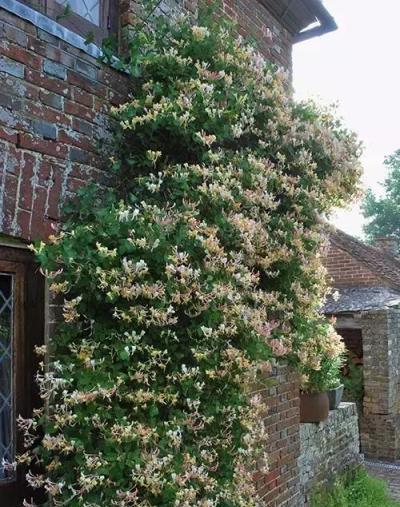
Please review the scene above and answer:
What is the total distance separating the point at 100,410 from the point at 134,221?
99cm

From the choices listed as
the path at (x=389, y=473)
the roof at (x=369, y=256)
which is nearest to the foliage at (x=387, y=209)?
the roof at (x=369, y=256)

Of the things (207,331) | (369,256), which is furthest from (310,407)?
(369,256)

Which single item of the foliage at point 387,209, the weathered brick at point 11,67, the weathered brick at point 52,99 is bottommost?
the weathered brick at point 52,99

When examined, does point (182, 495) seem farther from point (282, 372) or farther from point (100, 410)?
point (282, 372)

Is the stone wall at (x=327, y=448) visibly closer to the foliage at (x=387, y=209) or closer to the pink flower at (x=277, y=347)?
the pink flower at (x=277, y=347)

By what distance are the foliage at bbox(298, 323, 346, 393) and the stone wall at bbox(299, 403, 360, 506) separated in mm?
467

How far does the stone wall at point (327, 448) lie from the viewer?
247 inches

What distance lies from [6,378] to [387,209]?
2852 centimetres

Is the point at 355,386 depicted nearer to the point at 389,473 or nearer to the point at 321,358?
the point at 389,473

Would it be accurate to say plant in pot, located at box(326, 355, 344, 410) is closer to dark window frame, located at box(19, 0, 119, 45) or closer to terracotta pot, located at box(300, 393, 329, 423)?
terracotta pot, located at box(300, 393, 329, 423)

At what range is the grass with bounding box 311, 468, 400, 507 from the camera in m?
6.35

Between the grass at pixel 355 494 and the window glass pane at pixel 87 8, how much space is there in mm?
5059

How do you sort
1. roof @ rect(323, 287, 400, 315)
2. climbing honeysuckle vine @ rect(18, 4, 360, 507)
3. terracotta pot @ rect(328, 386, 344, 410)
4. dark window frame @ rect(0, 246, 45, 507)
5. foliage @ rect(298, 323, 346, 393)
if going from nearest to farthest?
climbing honeysuckle vine @ rect(18, 4, 360, 507) < dark window frame @ rect(0, 246, 45, 507) < foliage @ rect(298, 323, 346, 393) < terracotta pot @ rect(328, 386, 344, 410) < roof @ rect(323, 287, 400, 315)

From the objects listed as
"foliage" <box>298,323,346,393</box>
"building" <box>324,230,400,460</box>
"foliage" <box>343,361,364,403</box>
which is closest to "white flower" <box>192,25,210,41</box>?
"foliage" <box>298,323,346,393</box>
